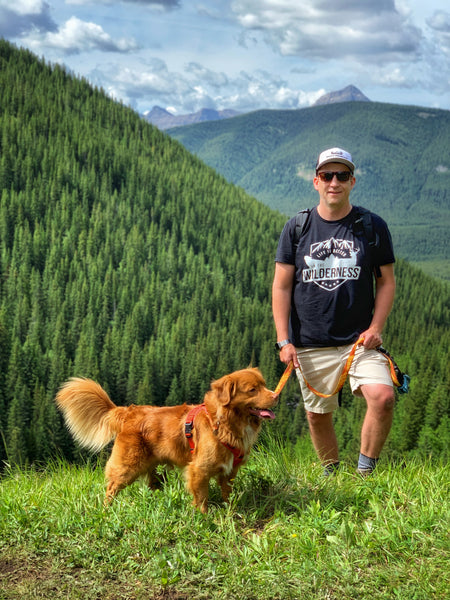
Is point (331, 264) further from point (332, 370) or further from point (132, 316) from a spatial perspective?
point (132, 316)

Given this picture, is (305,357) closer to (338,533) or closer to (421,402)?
(338,533)

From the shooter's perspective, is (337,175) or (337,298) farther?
(337,298)

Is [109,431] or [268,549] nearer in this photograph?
[268,549]

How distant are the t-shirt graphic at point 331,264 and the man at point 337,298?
0.04ft

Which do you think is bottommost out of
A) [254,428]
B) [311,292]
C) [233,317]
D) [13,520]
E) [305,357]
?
[233,317]

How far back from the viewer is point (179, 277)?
170875 millimetres

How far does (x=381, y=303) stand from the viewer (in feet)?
22.6

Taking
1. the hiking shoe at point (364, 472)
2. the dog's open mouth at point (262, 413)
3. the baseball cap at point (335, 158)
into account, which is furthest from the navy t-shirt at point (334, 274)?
the hiking shoe at point (364, 472)

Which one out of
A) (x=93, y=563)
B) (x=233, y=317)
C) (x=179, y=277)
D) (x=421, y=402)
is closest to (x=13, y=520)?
(x=93, y=563)

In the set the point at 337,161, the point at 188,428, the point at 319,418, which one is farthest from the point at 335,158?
the point at 188,428

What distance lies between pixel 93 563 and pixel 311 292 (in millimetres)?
3869

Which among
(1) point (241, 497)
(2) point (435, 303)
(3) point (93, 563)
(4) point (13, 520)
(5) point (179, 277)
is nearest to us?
(3) point (93, 563)

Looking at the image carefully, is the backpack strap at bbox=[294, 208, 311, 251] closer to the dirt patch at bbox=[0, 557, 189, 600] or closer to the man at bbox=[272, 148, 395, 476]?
the man at bbox=[272, 148, 395, 476]

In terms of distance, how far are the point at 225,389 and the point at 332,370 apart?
150 cm
